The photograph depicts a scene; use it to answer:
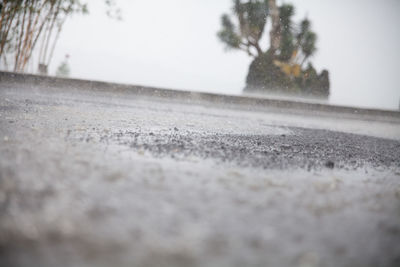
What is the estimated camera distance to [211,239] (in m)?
0.71

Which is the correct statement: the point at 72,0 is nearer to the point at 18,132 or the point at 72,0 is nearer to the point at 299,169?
the point at 18,132

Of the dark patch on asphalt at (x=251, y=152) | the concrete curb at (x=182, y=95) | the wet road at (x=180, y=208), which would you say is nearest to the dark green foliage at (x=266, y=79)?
the concrete curb at (x=182, y=95)

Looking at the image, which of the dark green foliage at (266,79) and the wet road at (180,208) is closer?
the wet road at (180,208)

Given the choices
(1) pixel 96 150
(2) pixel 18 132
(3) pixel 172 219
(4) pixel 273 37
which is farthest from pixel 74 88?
(4) pixel 273 37

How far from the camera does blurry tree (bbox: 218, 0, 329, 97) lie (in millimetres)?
14570

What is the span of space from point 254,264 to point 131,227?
0.30m

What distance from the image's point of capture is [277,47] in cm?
1532

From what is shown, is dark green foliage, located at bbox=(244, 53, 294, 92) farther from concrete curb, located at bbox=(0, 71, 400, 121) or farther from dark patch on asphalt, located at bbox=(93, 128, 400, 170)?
dark patch on asphalt, located at bbox=(93, 128, 400, 170)

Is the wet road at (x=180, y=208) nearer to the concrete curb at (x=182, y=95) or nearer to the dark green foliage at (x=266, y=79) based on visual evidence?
the concrete curb at (x=182, y=95)

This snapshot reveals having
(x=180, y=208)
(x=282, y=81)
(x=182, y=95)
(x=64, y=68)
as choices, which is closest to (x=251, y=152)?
(x=180, y=208)

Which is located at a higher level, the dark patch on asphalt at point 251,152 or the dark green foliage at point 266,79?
the dark green foliage at point 266,79

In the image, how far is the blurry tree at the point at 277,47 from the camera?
1457 cm

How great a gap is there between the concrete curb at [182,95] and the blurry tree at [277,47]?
21.4ft

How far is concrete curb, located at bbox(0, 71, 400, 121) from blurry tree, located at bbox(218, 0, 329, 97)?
21.4ft
